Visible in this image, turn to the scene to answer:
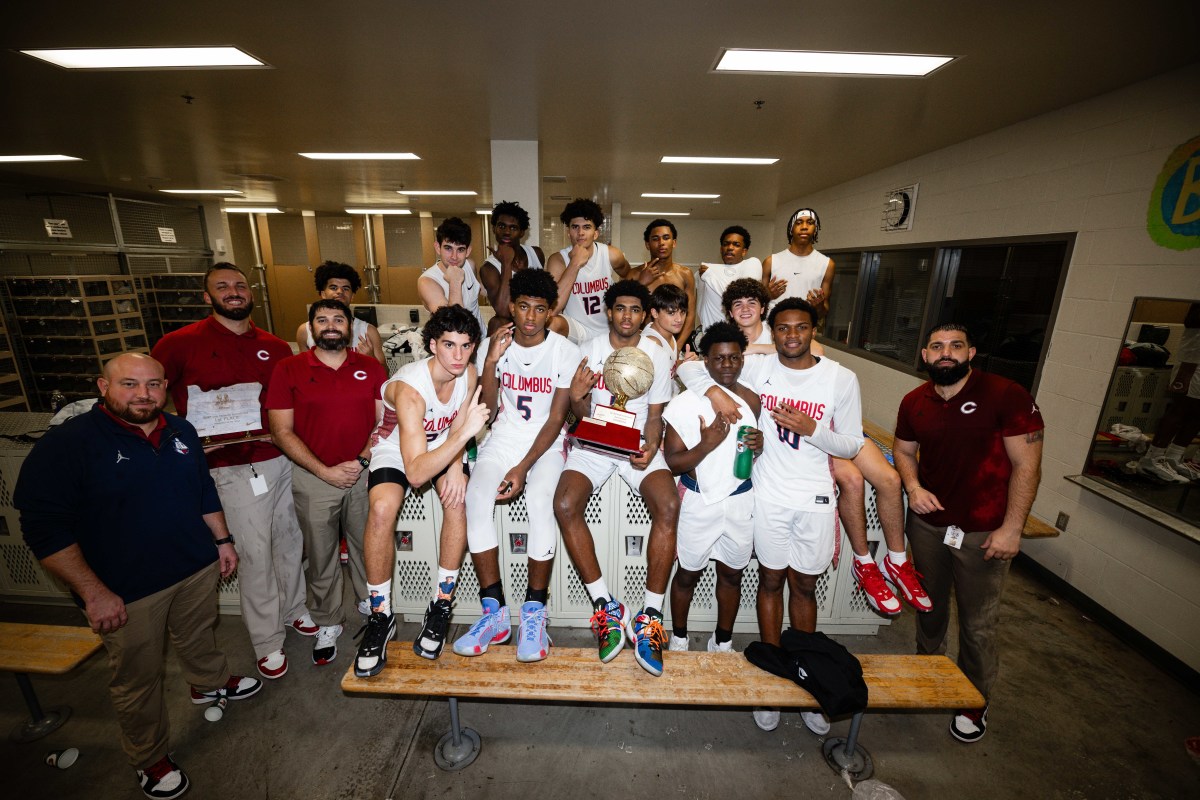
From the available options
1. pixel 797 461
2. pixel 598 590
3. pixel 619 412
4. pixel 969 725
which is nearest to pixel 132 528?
pixel 598 590

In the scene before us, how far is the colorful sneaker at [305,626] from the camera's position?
3.33 metres

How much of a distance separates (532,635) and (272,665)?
73.7 inches

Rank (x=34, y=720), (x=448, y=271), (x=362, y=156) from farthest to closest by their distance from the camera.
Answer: (x=362, y=156) → (x=448, y=271) → (x=34, y=720)

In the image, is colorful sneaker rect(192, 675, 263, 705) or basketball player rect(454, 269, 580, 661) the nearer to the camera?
basketball player rect(454, 269, 580, 661)

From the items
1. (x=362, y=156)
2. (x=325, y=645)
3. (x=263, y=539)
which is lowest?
(x=325, y=645)

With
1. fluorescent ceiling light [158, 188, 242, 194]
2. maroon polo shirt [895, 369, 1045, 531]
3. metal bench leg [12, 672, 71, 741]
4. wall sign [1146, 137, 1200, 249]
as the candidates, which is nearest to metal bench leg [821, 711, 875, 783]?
maroon polo shirt [895, 369, 1045, 531]

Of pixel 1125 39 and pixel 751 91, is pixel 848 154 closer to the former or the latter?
pixel 751 91

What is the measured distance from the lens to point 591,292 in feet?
13.8

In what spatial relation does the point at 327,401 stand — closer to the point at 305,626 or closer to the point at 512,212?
the point at 305,626

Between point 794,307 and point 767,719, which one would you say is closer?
point 794,307

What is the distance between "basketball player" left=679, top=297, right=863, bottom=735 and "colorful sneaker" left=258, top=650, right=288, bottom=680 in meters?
2.95

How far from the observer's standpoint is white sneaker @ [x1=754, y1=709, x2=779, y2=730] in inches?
107

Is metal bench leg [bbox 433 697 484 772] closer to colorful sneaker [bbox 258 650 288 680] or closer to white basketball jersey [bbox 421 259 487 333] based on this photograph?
colorful sneaker [bbox 258 650 288 680]

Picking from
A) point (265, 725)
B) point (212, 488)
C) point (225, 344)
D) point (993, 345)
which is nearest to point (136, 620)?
point (212, 488)
